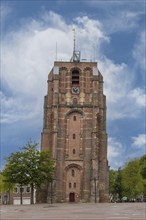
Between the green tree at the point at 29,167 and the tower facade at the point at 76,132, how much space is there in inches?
286

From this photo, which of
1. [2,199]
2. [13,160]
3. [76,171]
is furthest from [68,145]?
[2,199]

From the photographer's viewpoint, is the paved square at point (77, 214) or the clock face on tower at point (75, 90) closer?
the paved square at point (77, 214)

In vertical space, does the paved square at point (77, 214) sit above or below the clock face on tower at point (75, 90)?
below

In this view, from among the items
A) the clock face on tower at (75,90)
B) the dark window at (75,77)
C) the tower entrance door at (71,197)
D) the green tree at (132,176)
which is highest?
the dark window at (75,77)

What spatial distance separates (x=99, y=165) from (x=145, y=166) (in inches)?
431

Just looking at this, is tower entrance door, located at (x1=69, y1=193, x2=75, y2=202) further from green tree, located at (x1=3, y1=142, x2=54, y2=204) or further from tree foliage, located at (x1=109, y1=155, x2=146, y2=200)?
tree foliage, located at (x1=109, y1=155, x2=146, y2=200)

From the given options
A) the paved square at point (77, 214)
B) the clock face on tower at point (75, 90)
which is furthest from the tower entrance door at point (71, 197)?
the paved square at point (77, 214)

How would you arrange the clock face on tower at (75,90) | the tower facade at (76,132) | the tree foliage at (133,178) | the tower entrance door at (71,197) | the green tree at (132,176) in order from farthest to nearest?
1. the green tree at (132,176)
2. the tree foliage at (133,178)
3. the clock face on tower at (75,90)
4. the tower facade at (76,132)
5. the tower entrance door at (71,197)

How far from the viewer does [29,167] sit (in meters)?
78.8

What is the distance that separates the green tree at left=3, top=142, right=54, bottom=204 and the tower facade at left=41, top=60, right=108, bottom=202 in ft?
23.9

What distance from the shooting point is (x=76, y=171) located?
9038 cm

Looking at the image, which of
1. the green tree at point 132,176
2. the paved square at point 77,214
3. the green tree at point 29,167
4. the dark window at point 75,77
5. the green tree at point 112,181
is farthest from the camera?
the green tree at point 112,181

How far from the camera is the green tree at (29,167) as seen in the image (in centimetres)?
7781

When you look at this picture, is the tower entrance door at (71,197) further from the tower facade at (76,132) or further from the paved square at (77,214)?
the paved square at (77,214)
